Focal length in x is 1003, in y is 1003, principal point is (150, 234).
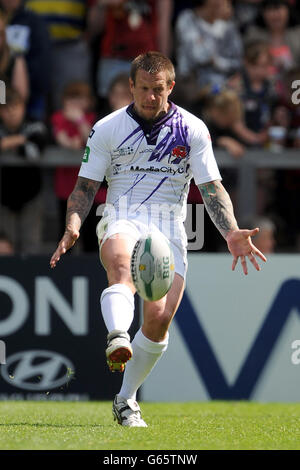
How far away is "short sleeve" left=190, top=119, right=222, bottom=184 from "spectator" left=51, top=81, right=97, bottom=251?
4.62m

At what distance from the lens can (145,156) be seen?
707cm

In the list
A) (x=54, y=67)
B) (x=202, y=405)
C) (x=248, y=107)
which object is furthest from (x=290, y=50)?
(x=202, y=405)

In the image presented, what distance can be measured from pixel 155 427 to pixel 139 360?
50 centimetres

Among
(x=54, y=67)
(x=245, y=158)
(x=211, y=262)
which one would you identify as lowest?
(x=211, y=262)

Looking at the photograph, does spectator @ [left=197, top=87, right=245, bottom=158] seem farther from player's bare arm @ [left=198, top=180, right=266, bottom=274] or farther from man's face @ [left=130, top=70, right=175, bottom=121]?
man's face @ [left=130, top=70, right=175, bottom=121]

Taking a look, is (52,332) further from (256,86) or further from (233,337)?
(256,86)

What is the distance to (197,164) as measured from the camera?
23.3ft

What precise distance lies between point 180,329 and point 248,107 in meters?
3.30

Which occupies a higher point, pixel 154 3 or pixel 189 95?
pixel 154 3

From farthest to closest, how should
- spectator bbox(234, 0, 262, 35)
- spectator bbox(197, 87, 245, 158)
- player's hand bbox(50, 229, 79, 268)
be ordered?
spectator bbox(234, 0, 262, 35), spectator bbox(197, 87, 245, 158), player's hand bbox(50, 229, 79, 268)

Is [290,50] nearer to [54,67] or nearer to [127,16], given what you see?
[127,16]

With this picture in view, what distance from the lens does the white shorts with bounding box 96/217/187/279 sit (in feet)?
22.6

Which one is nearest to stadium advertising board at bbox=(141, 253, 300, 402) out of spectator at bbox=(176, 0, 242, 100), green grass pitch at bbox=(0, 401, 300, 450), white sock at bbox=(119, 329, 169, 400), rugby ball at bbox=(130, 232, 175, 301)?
green grass pitch at bbox=(0, 401, 300, 450)

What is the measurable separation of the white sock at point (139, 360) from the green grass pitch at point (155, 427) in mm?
292
